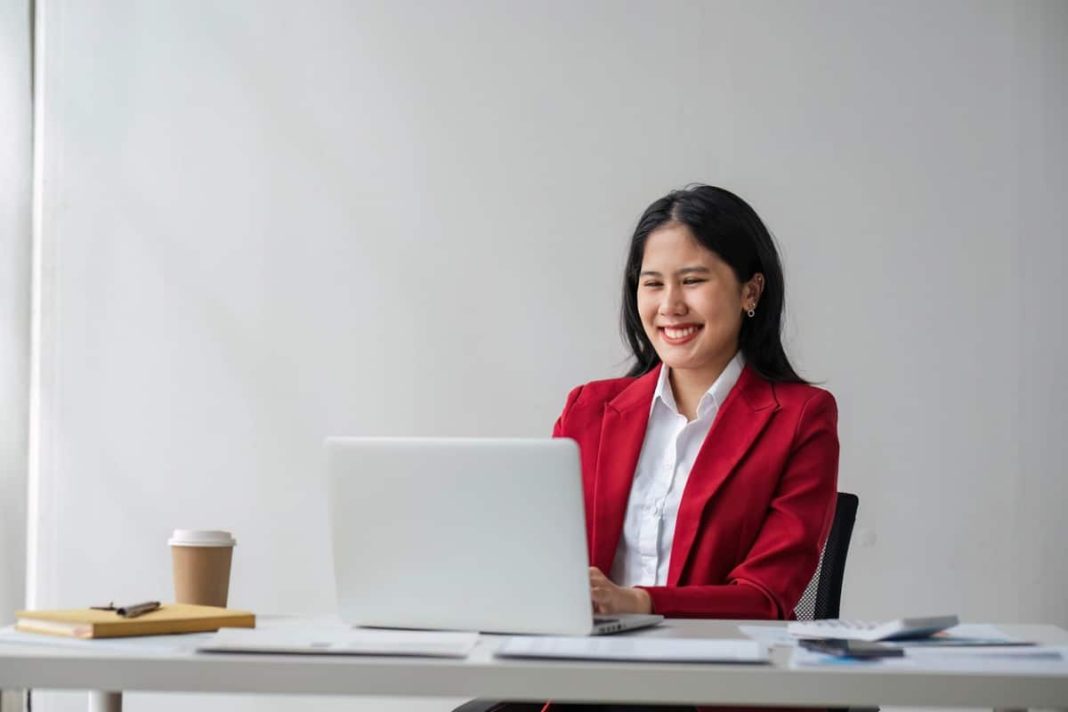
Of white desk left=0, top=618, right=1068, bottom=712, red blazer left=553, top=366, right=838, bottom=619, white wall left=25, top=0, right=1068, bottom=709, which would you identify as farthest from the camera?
white wall left=25, top=0, right=1068, bottom=709

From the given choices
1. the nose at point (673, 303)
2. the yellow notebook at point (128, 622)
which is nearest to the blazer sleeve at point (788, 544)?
the nose at point (673, 303)

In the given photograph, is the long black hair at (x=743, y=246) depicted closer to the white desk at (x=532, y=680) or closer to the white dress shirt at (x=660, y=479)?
the white dress shirt at (x=660, y=479)

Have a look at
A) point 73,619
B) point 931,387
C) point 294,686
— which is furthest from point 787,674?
point 931,387

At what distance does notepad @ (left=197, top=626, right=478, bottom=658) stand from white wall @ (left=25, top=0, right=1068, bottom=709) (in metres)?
2.21

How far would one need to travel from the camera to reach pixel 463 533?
1493mm

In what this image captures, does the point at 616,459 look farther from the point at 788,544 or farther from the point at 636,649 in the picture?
the point at 636,649

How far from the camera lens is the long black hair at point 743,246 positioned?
7.41 ft

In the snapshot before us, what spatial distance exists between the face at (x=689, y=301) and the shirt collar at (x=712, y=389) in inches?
1.2

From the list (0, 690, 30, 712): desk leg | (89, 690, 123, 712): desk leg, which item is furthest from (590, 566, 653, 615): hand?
(0, 690, 30, 712): desk leg

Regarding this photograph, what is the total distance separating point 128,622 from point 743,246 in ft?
4.08

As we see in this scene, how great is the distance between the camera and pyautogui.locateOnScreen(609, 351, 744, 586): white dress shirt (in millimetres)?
2152

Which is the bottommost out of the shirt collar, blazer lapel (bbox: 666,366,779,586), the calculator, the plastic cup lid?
the calculator

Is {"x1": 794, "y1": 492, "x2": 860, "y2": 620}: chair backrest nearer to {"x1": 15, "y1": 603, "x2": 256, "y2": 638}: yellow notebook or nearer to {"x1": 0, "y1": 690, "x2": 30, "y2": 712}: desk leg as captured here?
{"x1": 15, "y1": 603, "x2": 256, "y2": 638}: yellow notebook

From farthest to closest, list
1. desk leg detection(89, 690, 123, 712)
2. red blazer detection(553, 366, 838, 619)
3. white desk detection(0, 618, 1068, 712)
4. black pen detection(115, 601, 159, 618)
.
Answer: red blazer detection(553, 366, 838, 619)
desk leg detection(89, 690, 123, 712)
black pen detection(115, 601, 159, 618)
white desk detection(0, 618, 1068, 712)
